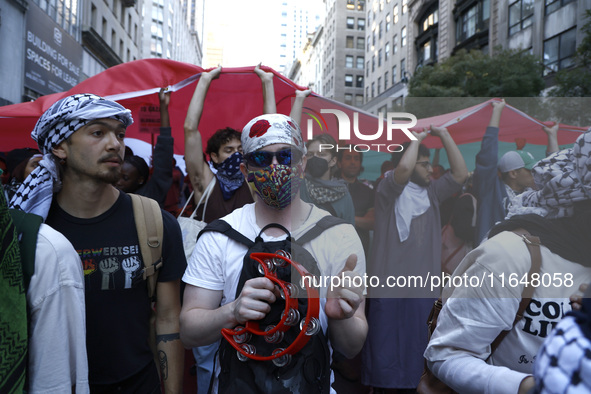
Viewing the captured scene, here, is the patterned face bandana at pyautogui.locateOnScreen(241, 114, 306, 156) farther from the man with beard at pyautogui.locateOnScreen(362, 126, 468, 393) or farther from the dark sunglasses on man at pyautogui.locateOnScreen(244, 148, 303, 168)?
the man with beard at pyautogui.locateOnScreen(362, 126, 468, 393)

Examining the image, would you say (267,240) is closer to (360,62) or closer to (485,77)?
(485,77)

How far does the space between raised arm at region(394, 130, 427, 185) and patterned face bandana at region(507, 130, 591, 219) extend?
1.33 feet

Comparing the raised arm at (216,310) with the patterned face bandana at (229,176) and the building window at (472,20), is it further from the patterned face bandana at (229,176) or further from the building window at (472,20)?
the building window at (472,20)

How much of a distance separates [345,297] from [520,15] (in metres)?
18.9

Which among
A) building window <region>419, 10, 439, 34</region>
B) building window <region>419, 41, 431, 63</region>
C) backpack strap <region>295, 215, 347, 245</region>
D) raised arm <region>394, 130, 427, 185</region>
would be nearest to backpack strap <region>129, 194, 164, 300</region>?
backpack strap <region>295, 215, 347, 245</region>

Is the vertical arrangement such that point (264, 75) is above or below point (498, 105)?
above

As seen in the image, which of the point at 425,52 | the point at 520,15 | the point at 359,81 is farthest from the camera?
the point at 359,81

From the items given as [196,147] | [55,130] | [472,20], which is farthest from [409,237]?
[472,20]

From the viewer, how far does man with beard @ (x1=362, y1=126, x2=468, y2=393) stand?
1718 millimetres

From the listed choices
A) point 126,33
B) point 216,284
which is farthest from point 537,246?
point 126,33

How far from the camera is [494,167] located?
5.35ft

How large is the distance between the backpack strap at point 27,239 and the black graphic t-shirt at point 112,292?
1.54 feet

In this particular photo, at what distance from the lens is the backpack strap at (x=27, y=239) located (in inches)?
61.0

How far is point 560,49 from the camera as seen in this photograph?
1529cm
